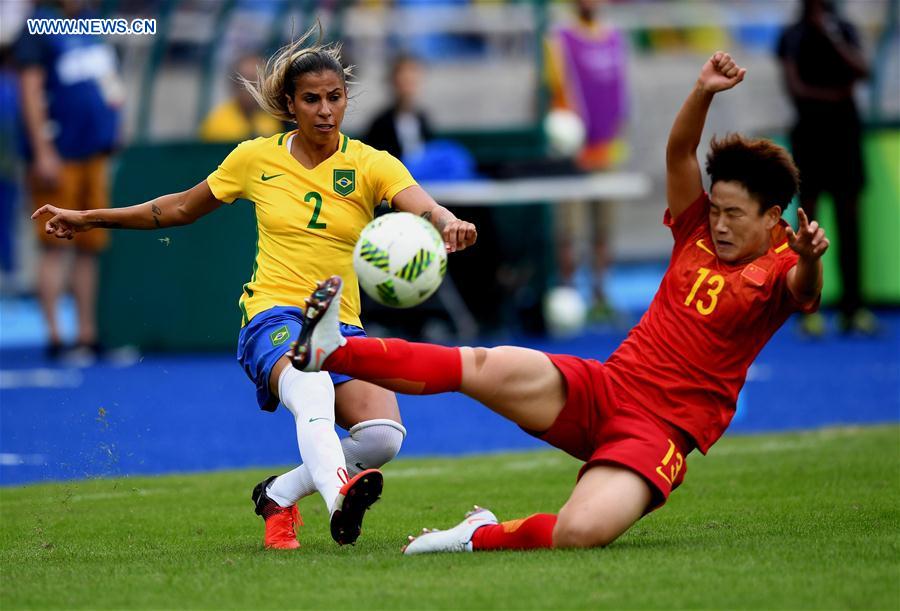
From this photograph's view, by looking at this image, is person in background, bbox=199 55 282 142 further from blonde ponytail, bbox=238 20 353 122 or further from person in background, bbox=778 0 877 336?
blonde ponytail, bbox=238 20 353 122

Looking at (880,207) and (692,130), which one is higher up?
(692,130)

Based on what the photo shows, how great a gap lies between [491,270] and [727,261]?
29.7 feet

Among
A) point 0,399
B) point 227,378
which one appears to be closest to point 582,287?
point 227,378

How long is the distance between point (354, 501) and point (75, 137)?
31.0ft

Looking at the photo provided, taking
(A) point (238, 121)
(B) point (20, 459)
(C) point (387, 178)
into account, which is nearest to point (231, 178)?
(C) point (387, 178)

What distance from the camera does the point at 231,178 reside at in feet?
21.3

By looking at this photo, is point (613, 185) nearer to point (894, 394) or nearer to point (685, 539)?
point (894, 394)

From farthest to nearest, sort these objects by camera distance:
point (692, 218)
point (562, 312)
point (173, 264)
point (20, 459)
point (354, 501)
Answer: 1. point (562, 312)
2. point (173, 264)
3. point (20, 459)
4. point (692, 218)
5. point (354, 501)

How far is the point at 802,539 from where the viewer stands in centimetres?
597

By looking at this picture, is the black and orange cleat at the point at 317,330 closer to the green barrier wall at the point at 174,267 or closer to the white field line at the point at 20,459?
the white field line at the point at 20,459

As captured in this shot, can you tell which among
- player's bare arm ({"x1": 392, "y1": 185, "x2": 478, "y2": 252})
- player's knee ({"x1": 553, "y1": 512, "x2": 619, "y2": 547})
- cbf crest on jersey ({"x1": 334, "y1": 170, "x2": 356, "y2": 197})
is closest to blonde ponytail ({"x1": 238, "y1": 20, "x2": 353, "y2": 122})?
cbf crest on jersey ({"x1": 334, "y1": 170, "x2": 356, "y2": 197})

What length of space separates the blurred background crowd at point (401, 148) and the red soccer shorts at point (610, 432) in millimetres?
8510

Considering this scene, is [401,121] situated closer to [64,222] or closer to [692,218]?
[64,222]

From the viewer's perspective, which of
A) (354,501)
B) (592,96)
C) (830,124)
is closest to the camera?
(354,501)
